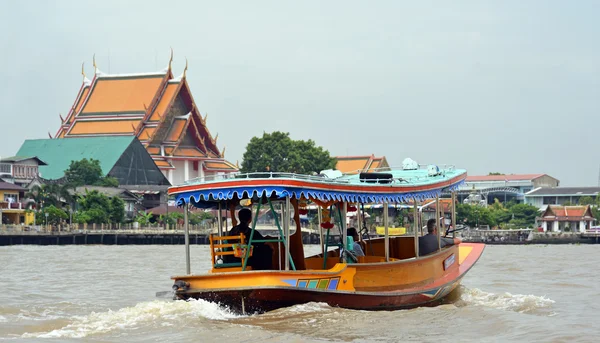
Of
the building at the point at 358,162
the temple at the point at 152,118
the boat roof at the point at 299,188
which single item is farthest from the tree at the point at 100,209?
the boat roof at the point at 299,188

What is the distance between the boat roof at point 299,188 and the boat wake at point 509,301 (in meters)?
1.76

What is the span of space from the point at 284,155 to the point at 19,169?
11980mm

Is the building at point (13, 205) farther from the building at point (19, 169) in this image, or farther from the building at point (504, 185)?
the building at point (504, 185)

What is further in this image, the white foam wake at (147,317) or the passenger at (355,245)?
the passenger at (355,245)

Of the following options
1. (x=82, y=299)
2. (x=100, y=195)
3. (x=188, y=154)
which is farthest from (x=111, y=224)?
(x=82, y=299)

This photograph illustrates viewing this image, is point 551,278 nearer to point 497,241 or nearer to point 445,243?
point 445,243

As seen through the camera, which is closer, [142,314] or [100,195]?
[142,314]

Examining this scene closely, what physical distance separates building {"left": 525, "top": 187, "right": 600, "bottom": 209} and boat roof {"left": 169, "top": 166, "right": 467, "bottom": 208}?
178 ft

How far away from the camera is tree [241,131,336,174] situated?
48.6m

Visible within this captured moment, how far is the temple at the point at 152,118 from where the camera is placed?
55656mm

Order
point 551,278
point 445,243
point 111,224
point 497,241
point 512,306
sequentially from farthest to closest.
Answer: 1. point 497,241
2. point 111,224
3. point 551,278
4. point 445,243
5. point 512,306

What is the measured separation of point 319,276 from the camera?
1053 cm

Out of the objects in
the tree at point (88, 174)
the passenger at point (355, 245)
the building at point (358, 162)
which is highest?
the building at point (358, 162)

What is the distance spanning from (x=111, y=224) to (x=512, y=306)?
30.3 meters
